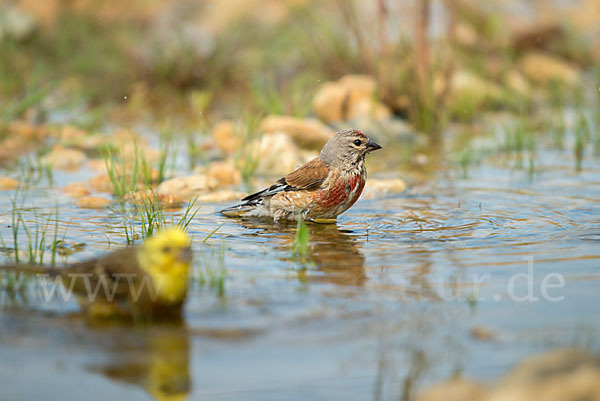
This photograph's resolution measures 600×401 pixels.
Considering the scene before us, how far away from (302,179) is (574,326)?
3081mm

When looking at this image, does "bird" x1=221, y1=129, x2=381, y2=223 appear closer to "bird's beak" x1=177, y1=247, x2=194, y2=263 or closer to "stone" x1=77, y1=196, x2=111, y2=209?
"stone" x1=77, y1=196, x2=111, y2=209

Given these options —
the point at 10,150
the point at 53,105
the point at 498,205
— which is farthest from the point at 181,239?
the point at 53,105

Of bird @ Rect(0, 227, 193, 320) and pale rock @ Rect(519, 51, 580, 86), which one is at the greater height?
pale rock @ Rect(519, 51, 580, 86)

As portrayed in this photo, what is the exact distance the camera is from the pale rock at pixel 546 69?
12031mm

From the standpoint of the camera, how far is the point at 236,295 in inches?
162

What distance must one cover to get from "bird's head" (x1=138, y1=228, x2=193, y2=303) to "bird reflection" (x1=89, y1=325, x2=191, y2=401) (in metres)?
0.17

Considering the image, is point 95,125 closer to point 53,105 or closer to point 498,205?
point 53,105

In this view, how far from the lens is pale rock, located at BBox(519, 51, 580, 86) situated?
12031mm

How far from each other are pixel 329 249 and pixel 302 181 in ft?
3.94

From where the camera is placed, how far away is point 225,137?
30.8 feet

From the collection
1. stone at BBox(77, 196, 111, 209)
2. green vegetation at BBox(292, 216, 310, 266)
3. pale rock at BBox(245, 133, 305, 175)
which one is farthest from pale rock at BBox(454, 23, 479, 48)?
green vegetation at BBox(292, 216, 310, 266)

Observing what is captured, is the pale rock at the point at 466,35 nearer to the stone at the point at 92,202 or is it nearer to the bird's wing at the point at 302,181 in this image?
the bird's wing at the point at 302,181

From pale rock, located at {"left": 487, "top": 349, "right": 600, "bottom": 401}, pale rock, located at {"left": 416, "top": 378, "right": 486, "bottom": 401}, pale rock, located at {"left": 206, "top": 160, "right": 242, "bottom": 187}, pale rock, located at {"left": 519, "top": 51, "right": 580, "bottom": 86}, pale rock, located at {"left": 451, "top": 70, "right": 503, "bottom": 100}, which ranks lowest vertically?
pale rock, located at {"left": 416, "top": 378, "right": 486, "bottom": 401}

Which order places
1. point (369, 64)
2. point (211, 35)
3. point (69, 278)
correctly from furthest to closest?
1. point (211, 35)
2. point (369, 64)
3. point (69, 278)
